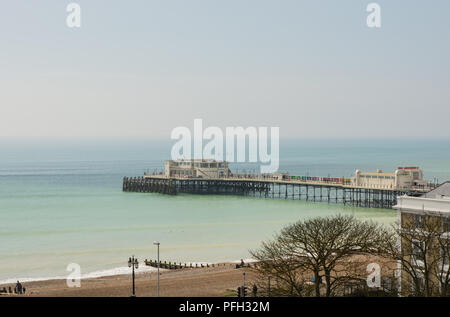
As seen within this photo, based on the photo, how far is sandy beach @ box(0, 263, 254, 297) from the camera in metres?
27.6

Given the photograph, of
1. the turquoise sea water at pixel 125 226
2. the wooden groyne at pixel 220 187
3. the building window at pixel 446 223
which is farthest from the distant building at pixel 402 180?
the building window at pixel 446 223

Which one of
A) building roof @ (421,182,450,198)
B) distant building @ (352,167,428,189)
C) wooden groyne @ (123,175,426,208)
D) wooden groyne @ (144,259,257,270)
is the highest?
building roof @ (421,182,450,198)

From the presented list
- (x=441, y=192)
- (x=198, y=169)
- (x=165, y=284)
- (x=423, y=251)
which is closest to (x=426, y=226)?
(x=423, y=251)

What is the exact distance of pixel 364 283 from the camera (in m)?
23.8

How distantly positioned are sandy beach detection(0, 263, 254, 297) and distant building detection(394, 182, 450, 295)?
294 inches

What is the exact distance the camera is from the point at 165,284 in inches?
1181

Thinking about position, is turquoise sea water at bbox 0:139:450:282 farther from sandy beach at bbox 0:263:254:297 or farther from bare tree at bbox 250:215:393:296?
bare tree at bbox 250:215:393:296

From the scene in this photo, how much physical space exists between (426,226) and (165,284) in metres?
12.7

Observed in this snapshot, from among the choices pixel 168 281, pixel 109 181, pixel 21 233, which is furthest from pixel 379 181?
pixel 109 181

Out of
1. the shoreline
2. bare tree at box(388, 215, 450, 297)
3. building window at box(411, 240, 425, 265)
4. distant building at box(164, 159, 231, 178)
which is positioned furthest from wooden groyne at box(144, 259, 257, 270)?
distant building at box(164, 159, 231, 178)

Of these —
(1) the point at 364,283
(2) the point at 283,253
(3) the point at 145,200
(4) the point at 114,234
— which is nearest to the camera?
(1) the point at 364,283

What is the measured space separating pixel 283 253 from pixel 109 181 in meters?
97.4
